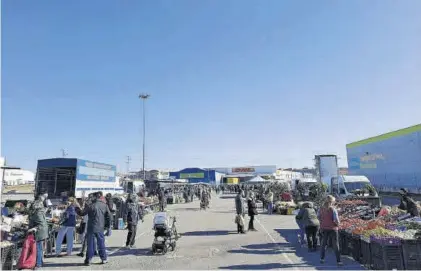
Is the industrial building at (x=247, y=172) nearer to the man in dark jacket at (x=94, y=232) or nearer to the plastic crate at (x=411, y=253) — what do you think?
the man in dark jacket at (x=94, y=232)

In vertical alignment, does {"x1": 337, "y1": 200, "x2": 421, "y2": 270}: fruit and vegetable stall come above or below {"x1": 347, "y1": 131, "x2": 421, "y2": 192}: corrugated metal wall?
below

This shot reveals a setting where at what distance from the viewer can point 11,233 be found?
9680 mm

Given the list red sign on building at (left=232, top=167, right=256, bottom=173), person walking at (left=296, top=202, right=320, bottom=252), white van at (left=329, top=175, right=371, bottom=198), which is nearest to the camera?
person walking at (left=296, top=202, right=320, bottom=252)

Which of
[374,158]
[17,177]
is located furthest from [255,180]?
[17,177]

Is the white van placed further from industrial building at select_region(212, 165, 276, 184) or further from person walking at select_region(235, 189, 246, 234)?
industrial building at select_region(212, 165, 276, 184)

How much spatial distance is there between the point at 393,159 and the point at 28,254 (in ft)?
138

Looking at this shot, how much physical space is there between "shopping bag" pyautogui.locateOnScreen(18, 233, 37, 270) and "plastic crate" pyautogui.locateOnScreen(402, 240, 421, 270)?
821cm

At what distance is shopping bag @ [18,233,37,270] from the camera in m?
8.10

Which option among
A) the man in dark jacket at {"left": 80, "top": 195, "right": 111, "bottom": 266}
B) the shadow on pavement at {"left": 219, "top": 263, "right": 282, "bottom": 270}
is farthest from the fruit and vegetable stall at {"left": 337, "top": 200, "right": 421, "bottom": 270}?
the man in dark jacket at {"left": 80, "top": 195, "right": 111, "bottom": 266}

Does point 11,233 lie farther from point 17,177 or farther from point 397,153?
point 17,177

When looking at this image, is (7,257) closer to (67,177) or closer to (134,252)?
(134,252)

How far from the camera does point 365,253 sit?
27.0ft

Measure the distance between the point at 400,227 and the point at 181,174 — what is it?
52818 mm

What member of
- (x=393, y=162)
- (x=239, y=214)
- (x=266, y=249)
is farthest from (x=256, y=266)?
(x=393, y=162)
